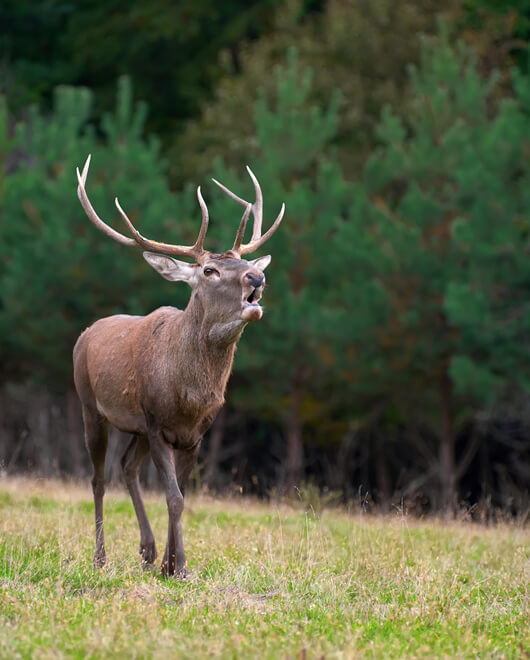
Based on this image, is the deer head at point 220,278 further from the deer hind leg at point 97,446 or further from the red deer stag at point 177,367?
the deer hind leg at point 97,446

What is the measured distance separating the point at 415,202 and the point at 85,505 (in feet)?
28.3

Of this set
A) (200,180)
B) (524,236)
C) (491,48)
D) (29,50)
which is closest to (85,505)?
(524,236)

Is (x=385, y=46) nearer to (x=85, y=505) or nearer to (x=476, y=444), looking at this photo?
(x=476, y=444)

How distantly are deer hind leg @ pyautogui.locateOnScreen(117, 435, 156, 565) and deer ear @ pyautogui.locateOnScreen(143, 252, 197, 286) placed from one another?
3.66 ft

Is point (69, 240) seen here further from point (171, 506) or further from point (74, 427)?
point (171, 506)

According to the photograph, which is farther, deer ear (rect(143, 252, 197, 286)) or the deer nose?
deer ear (rect(143, 252, 197, 286))

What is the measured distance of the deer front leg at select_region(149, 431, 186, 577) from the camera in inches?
238

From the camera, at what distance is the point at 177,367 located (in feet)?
20.9

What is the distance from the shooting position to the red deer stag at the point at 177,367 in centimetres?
618

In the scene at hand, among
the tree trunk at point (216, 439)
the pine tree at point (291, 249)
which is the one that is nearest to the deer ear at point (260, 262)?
the pine tree at point (291, 249)

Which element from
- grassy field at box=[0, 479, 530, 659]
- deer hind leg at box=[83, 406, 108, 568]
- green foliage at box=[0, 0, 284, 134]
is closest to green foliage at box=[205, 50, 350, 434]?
grassy field at box=[0, 479, 530, 659]

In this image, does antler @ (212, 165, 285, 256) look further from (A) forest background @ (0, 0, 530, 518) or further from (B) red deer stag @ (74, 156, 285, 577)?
(A) forest background @ (0, 0, 530, 518)

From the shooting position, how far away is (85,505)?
9469 millimetres

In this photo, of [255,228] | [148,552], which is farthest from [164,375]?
[255,228]
